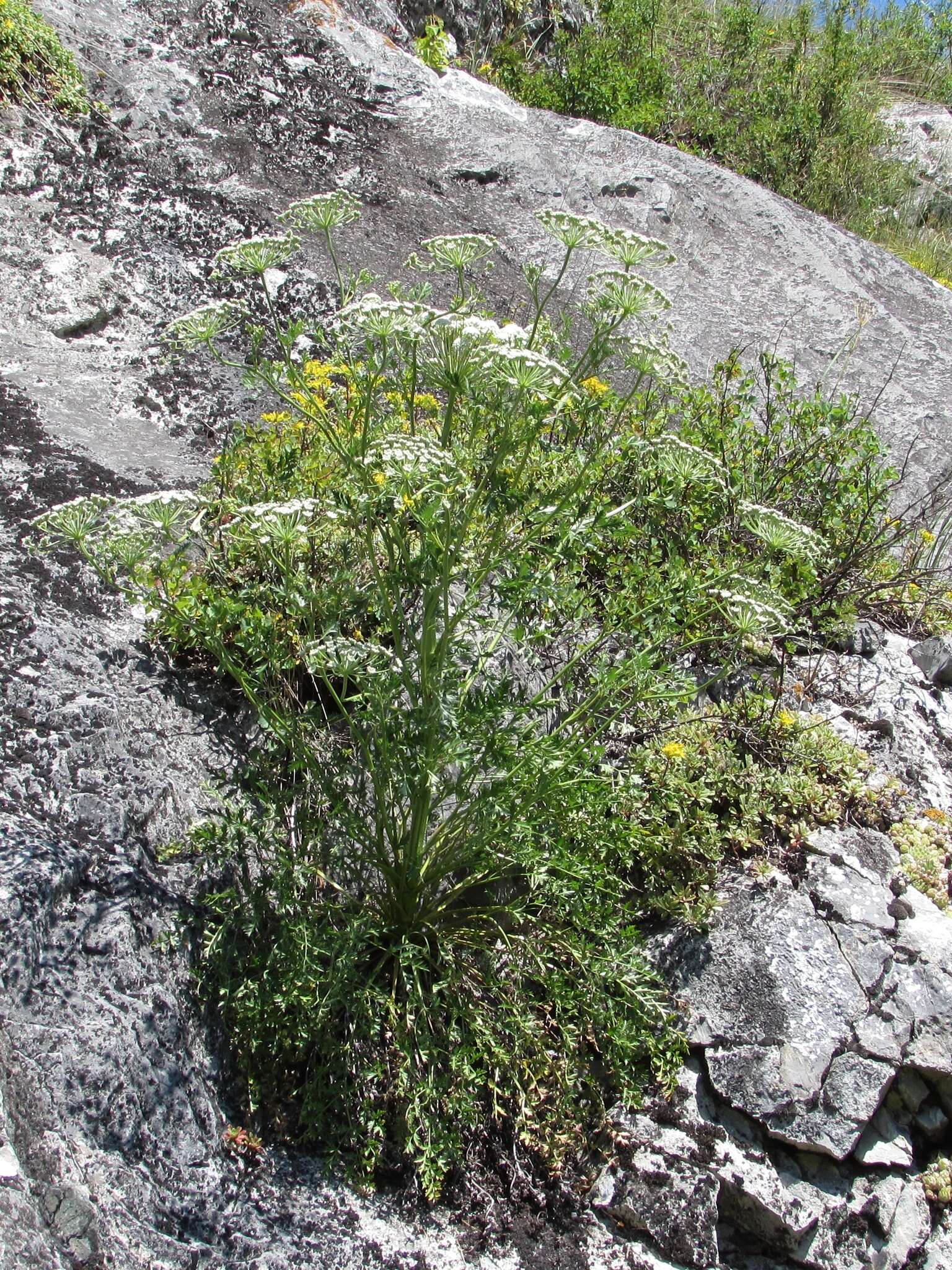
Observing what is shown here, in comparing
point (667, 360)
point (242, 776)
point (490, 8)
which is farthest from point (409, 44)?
point (242, 776)

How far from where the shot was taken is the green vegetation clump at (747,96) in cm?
968

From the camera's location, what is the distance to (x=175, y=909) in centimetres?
279

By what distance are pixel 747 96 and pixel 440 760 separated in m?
11.0

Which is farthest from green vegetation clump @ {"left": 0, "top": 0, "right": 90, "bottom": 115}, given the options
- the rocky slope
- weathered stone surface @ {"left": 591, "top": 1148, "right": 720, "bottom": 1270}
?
weathered stone surface @ {"left": 591, "top": 1148, "right": 720, "bottom": 1270}

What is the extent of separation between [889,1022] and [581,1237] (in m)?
1.27

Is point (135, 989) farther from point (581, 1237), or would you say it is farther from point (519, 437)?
point (519, 437)

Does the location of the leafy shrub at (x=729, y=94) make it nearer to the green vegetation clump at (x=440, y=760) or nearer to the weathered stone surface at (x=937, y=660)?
the weathered stone surface at (x=937, y=660)

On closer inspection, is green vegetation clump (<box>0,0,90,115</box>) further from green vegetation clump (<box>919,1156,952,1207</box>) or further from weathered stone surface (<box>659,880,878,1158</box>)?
green vegetation clump (<box>919,1156,952,1207</box>)

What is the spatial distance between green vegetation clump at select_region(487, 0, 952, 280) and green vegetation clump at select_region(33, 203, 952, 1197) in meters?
7.56

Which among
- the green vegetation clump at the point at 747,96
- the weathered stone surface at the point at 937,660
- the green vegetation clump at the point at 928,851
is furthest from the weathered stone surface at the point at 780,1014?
the green vegetation clump at the point at 747,96

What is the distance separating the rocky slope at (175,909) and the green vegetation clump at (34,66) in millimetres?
197

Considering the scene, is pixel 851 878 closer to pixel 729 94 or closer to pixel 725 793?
pixel 725 793

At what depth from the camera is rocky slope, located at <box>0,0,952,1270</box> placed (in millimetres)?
2393

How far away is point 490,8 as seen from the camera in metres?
9.91
